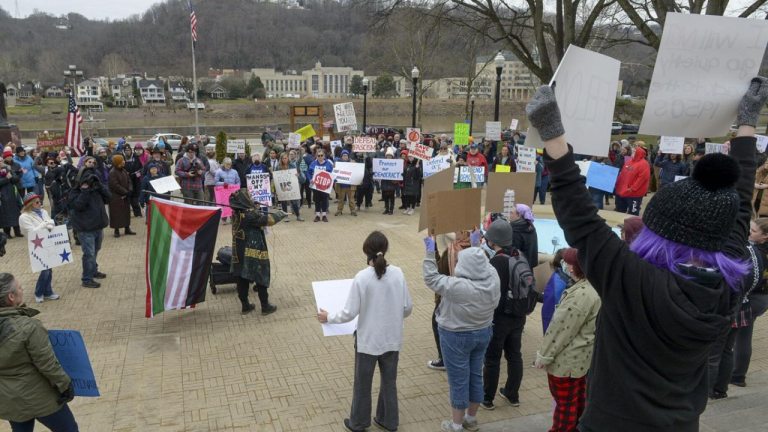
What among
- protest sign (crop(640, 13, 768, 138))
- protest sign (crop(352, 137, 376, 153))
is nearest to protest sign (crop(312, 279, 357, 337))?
protest sign (crop(640, 13, 768, 138))

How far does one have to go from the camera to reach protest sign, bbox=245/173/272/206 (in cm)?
1330

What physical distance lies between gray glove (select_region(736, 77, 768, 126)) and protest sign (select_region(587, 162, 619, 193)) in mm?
11880

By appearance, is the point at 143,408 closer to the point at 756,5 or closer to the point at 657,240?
Result: the point at 657,240

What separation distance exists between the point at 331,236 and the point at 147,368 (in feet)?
22.0

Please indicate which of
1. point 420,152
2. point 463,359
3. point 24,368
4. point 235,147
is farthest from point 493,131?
point 24,368

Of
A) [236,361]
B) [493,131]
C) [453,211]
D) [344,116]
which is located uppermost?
[344,116]

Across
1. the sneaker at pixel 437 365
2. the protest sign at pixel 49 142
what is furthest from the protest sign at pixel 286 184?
the protest sign at pixel 49 142

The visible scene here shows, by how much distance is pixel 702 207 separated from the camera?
1.77 metres

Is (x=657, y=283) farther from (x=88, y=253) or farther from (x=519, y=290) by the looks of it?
(x=88, y=253)

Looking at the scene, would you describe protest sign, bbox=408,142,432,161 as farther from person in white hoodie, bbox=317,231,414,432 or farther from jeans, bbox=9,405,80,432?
jeans, bbox=9,405,80,432

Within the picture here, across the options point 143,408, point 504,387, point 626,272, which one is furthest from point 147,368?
point 626,272

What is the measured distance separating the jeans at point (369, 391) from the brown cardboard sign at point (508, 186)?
361cm

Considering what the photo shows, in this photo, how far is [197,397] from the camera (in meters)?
5.70

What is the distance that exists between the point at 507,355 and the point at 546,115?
156 inches
